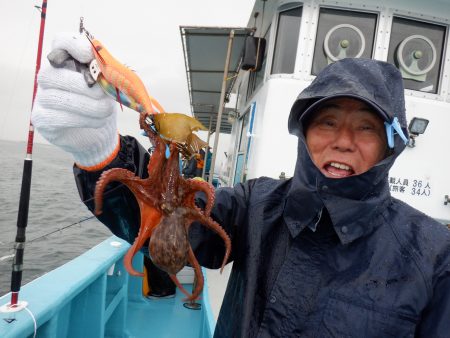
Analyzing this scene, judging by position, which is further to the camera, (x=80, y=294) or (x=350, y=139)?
(x=80, y=294)

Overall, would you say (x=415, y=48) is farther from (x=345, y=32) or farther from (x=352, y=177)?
(x=352, y=177)

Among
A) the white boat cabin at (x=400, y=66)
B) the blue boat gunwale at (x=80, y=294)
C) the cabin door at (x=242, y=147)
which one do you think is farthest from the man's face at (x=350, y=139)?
the cabin door at (x=242, y=147)

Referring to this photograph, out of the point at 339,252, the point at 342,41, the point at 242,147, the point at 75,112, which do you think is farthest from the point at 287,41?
the point at 339,252

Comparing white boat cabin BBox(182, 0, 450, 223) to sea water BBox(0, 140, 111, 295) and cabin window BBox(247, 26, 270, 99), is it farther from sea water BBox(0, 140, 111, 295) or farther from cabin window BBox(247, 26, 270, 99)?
sea water BBox(0, 140, 111, 295)

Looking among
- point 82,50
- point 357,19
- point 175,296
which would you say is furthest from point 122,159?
point 175,296

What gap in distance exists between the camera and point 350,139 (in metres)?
1.61

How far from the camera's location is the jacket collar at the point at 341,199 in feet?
5.00

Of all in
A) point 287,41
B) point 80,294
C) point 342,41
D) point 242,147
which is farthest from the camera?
point 242,147

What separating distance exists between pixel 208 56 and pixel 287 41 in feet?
7.42

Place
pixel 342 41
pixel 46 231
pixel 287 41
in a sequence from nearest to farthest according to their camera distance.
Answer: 1. pixel 342 41
2. pixel 287 41
3. pixel 46 231

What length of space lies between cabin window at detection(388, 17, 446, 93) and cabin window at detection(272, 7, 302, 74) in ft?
4.48

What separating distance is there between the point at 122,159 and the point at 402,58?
4.61 m

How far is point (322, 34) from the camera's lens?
488 centimetres

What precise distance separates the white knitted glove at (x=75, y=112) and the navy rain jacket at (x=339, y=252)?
124 mm
